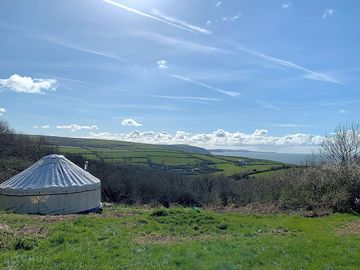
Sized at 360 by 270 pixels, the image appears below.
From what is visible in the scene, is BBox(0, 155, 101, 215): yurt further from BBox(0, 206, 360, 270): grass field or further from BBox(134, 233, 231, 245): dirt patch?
BBox(134, 233, 231, 245): dirt patch

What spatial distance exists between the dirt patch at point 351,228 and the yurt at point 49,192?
1286 cm

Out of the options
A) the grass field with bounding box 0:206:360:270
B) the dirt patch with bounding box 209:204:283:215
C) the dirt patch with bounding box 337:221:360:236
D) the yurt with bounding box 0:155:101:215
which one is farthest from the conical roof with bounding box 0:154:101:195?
the dirt patch with bounding box 337:221:360:236

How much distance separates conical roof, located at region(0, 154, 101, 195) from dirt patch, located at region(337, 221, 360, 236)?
42.6 ft

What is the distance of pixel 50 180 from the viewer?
2023cm

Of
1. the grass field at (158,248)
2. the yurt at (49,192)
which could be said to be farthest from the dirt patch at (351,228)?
the yurt at (49,192)

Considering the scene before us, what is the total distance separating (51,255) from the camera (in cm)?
805

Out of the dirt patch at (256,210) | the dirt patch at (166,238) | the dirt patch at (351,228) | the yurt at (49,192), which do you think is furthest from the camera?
the dirt patch at (256,210)

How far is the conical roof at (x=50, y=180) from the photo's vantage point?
19.5m

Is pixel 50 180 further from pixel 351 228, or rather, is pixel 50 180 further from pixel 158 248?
pixel 351 228

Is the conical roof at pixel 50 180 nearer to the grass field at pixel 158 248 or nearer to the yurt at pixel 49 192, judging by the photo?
the yurt at pixel 49 192

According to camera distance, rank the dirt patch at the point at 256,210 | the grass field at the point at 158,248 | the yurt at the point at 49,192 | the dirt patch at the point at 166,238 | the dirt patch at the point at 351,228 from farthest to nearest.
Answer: the dirt patch at the point at 256,210
the yurt at the point at 49,192
the dirt patch at the point at 351,228
the dirt patch at the point at 166,238
the grass field at the point at 158,248

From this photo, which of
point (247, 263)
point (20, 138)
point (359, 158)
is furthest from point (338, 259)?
point (20, 138)

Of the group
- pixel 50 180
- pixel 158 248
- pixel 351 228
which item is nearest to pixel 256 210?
pixel 351 228

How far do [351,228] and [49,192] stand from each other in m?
14.2
